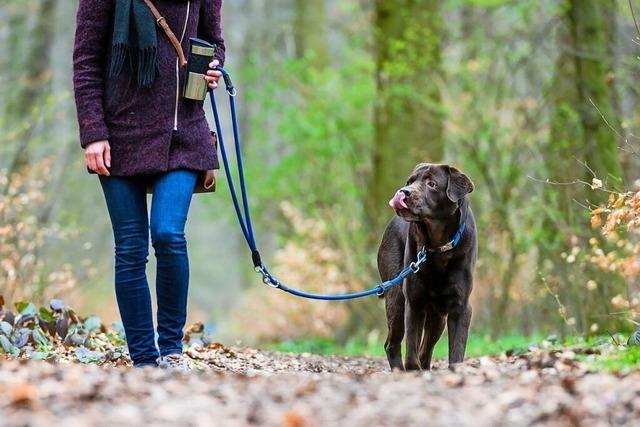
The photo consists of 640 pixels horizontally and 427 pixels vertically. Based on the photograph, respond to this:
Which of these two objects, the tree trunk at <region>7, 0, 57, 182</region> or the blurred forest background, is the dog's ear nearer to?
the blurred forest background

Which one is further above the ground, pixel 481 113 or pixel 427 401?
pixel 481 113

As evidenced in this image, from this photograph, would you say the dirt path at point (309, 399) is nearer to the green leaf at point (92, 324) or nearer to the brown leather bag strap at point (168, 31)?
the brown leather bag strap at point (168, 31)

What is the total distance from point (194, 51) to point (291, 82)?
8715 mm

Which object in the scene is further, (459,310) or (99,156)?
(459,310)

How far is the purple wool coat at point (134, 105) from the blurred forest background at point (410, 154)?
2.88m

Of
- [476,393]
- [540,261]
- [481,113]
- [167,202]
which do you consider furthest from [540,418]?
[481,113]

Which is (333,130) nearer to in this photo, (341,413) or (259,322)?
(259,322)

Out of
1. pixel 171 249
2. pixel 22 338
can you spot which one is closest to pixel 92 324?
pixel 22 338

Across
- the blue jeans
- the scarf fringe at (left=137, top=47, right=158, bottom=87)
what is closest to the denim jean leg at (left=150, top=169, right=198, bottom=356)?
Result: the blue jeans

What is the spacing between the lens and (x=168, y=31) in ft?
17.9

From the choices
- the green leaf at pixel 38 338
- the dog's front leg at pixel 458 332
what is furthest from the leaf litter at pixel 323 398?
the green leaf at pixel 38 338

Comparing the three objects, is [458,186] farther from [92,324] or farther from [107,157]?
[92,324]

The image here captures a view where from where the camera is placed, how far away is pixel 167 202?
5.34 m

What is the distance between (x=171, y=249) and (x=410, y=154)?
21.7 feet
